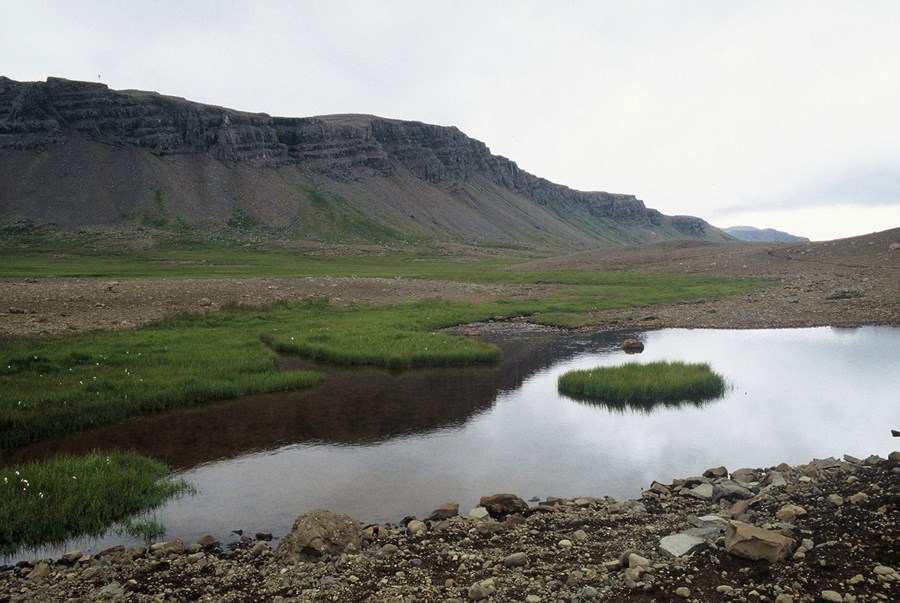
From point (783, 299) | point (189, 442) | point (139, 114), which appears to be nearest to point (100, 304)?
point (189, 442)

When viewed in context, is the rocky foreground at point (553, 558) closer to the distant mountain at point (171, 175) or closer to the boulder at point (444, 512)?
the boulder at point (444, 512)

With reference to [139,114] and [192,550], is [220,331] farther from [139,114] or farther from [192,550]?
[139,114]

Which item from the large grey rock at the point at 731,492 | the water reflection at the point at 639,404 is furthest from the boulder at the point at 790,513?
the water reflection at the point at 639,404

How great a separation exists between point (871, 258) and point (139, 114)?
596ft

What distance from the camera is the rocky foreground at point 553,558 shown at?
312 inches

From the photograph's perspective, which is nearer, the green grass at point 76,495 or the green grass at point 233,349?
the green grass at point 76,495

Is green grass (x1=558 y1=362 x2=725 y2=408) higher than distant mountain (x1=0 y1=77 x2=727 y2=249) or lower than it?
lower

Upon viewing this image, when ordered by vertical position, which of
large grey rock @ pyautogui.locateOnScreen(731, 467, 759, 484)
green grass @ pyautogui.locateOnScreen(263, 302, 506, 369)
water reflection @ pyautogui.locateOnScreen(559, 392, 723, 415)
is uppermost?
green grass @ pyautogui.locateOnScreen(263, 302, 506, 369)

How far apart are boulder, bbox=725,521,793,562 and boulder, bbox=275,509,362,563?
6.01m

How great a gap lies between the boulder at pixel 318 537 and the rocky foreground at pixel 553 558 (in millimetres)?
24

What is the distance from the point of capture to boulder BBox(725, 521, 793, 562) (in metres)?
8.23

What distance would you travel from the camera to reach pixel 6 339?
2666cm

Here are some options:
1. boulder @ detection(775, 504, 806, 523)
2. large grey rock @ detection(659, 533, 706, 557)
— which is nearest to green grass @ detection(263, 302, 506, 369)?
boulder @ detection(775, 504, 806, 523)

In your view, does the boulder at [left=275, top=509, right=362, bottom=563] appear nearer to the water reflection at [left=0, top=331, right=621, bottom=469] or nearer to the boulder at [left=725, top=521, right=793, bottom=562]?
the boulder at [left=725, top=521, right=793, bottom=562]
